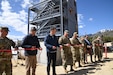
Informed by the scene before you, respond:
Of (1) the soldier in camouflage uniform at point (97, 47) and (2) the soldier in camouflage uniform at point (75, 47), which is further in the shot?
(1) the soldier in camouflage uniform at point (97, 47)

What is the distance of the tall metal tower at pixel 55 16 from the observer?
23770mm

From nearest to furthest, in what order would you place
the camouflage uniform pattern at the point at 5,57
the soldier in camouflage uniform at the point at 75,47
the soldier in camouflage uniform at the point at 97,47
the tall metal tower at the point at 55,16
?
the camouflage uniform pattern at the point at 5,57 < the soldier in camouflage uniform at the point at 75,47 < the soldier in camouflage uniform at the point at 97,47 < the tall metal tower at the point at 55,16

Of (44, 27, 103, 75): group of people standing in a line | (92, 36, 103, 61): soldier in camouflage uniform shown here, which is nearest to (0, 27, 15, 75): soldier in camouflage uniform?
(44, 27, 103, 75): group of people standing in a line

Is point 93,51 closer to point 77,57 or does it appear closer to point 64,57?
point 77,57

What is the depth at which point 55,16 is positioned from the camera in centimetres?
2358

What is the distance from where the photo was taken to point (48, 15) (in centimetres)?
2459

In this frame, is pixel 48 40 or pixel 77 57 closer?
pixel 48 40

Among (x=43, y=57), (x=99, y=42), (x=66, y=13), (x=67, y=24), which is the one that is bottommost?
(x=43, y=57)

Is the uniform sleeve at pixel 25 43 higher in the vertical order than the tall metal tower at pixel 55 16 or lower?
lower

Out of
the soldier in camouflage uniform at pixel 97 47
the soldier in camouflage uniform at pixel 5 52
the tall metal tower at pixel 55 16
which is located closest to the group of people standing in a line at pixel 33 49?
the soldier in camouflage uniform at pixel 5 52

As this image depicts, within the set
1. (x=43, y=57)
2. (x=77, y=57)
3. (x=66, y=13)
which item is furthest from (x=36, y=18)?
(x=77, y=57)

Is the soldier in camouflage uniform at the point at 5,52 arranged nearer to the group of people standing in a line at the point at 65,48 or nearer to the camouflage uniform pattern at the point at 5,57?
the camouflage uniform pattern at the point at 5,57

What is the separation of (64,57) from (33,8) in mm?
20757

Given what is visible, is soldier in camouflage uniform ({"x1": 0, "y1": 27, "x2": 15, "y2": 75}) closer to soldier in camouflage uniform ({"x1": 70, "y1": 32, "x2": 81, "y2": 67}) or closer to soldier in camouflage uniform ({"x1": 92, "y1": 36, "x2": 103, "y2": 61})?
soldier in camouflage uniform ({"x1": 70, "y1": 32, "x2": 81, "y2": 67})
